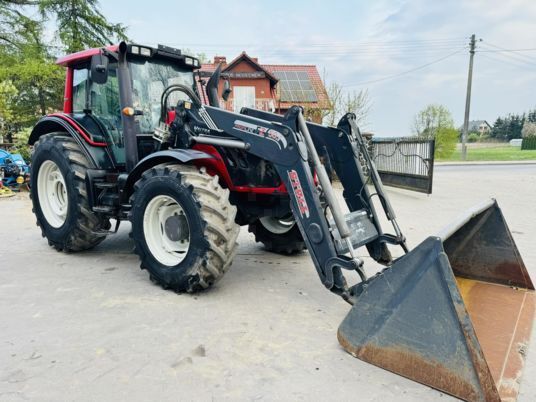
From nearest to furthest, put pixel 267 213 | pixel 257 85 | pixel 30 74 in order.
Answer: pixel 267 213 → pixel 30 74 → pixel 257 85

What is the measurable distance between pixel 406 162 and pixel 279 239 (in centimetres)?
779

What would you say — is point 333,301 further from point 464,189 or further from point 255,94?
point 255,94

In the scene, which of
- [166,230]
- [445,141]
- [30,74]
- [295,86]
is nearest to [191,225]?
[166,230]

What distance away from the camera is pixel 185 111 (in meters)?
4.02

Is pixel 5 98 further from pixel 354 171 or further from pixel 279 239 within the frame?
pixel 354 171

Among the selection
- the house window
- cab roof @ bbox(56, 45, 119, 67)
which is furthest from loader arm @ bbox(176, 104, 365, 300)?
the house window

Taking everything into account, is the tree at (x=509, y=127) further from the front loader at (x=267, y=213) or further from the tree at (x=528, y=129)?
the front loader at (x=267, y=213)

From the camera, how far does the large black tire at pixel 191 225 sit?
344 centimetres

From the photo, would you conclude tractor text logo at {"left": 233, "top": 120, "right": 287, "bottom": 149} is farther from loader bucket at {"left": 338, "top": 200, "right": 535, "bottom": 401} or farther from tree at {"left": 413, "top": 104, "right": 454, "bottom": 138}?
tree at {"left": 413, "top": 104, "right": 454, "bottom": 138}

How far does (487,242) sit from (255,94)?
20419 mm

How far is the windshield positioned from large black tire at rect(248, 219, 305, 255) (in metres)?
1.73

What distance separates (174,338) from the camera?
9.49 feet

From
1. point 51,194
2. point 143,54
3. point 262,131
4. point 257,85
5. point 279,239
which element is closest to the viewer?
point 262,131

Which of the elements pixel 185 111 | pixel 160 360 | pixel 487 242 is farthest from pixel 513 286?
pixel 185 111
